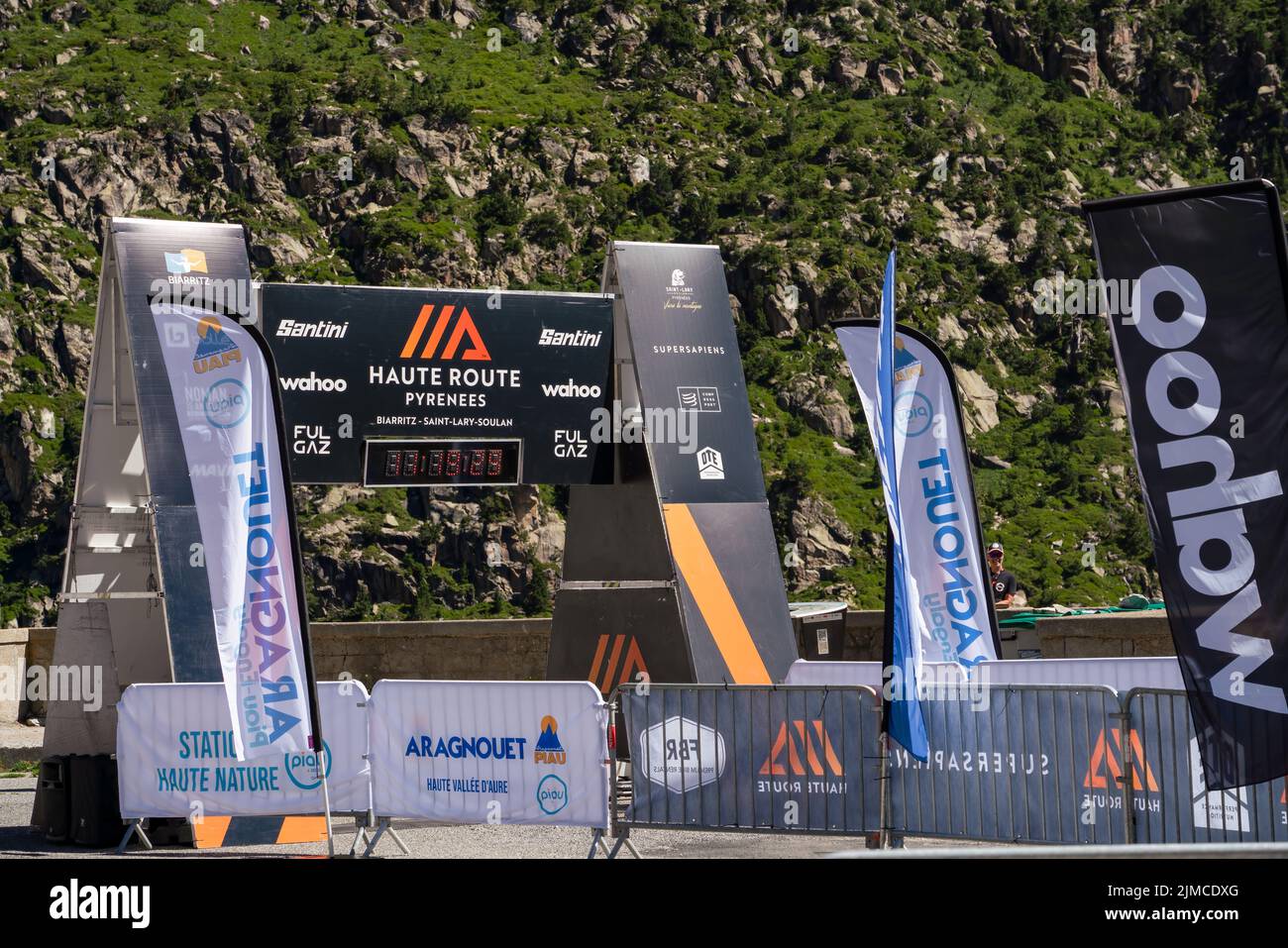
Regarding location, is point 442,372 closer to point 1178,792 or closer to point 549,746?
point 549,746

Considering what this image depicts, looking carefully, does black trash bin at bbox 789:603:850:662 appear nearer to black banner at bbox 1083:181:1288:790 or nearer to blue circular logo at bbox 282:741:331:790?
blue circular logo at bbox 282:741:331:790

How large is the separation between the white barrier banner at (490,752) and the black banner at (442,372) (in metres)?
5.30

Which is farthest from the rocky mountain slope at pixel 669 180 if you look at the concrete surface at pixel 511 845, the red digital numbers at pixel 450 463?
the concrete surface at pixel 511 845

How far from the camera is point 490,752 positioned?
11.2 metres

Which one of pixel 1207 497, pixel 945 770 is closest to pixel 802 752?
pixel 945 770

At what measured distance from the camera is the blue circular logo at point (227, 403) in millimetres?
10141

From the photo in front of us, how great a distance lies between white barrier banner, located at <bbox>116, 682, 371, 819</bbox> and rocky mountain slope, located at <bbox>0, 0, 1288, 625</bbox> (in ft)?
181

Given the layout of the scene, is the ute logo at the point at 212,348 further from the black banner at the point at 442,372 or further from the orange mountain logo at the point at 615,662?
the orange mountain logo at the point at 615,662

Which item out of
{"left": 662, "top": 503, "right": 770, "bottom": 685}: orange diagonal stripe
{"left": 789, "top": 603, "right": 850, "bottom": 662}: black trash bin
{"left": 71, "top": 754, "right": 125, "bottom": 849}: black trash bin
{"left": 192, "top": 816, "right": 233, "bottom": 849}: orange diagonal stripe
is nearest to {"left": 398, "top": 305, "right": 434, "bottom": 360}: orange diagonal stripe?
{"left": 662, "top": 503, "right": 770, "bottom": 685}: orange diagonal stripe

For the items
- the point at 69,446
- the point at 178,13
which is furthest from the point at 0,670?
the point at 178,13

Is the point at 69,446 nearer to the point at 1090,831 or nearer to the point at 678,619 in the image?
the point at 678,619

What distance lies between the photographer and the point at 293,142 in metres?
88.2

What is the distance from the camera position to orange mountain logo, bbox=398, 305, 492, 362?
1678 centimetres

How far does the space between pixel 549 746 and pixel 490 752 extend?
44cm
